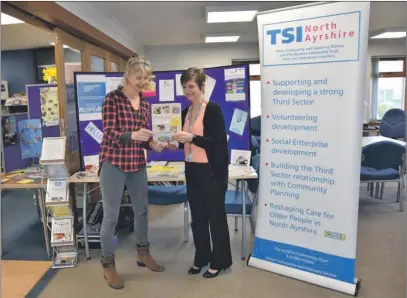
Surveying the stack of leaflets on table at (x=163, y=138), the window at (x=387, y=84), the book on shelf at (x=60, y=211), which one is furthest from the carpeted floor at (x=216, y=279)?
the window at (x=387, y=84)

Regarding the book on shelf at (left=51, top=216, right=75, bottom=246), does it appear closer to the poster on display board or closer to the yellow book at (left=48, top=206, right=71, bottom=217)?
the yellow book at (left=48, top=206, right=71, bottom=217)

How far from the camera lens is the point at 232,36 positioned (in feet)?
21.1

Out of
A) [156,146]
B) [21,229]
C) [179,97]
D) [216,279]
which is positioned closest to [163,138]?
[156,146]

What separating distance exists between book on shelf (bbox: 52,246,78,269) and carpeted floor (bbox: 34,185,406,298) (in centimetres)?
6

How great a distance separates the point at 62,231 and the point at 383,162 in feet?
11.1

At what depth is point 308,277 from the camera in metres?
2.45

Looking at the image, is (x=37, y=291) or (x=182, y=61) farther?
(x=182, y=61)

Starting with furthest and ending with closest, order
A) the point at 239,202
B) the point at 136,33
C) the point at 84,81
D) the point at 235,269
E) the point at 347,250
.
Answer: the point at 136,33
the point at 84,81
the point at 239,202
the point at 235,269
the point at 347,250

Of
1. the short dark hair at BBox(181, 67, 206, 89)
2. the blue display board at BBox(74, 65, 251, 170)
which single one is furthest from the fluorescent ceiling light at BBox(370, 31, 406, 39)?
the short dark hair at BBox(181, 67, 206, 89)

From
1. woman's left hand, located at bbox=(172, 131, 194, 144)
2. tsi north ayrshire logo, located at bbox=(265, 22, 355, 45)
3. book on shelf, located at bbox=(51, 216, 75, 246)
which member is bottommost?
book on shelf, located at bbox=(51, 216, 75, 246)

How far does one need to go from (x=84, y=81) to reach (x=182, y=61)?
A: 187 inches

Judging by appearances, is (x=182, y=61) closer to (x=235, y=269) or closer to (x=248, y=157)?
(x=248, y=157)

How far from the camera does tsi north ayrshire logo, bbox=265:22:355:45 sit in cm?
220

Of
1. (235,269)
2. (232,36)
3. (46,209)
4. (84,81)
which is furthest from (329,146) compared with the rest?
(232,36)
